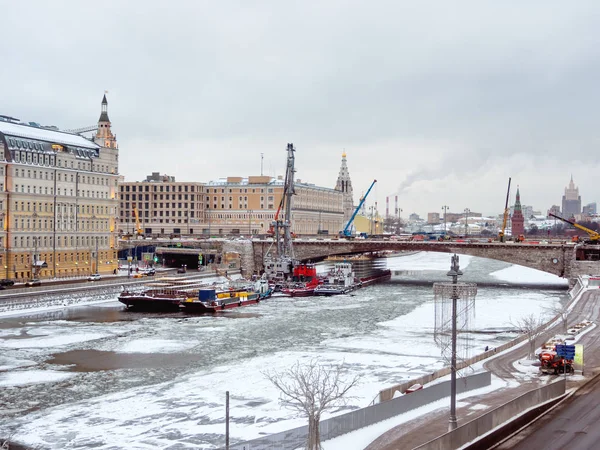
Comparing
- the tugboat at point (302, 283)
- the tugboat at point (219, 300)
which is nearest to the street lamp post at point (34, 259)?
the tugboat at point (219, 300)

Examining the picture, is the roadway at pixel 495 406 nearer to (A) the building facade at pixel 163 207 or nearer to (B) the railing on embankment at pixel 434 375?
(B) the railing on embankment at pixel 434 375

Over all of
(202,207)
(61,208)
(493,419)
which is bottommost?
(493,419)

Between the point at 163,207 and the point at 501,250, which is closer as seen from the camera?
the point at 501,250

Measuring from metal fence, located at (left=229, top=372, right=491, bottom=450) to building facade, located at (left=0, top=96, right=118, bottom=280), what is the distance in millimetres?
64531

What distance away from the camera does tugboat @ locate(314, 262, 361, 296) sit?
323 feet

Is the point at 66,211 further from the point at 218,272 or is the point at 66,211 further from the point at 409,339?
the point at 409,339

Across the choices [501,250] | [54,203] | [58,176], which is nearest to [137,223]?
[58,176]

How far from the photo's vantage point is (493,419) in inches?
1059

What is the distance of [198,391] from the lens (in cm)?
3731

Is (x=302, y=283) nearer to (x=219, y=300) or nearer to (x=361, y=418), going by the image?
(x=219, y=300)

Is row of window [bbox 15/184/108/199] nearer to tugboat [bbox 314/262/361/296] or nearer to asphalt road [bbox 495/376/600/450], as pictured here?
tugboat [bbox 314/262/361/296]

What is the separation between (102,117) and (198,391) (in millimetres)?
82778

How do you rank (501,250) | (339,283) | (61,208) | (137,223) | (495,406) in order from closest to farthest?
(495,406) → (61,208) → (339,283) → (501,250) → (137,223)

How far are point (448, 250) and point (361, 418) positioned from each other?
279 ft
